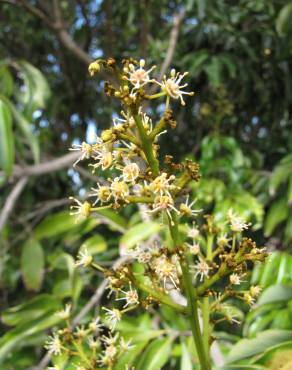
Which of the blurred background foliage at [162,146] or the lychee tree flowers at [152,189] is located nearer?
the lychee tree flowers at [152,189]

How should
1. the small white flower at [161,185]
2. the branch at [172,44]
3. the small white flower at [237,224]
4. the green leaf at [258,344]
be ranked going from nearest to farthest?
the small white flower at [161,185] < the small white flower at [237,224] < the green leaf at [258,344] < the branch at [172,44]

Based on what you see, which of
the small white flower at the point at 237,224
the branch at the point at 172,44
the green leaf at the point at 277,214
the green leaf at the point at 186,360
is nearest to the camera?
the small white flower at the point at 237,224

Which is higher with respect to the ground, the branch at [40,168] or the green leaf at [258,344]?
the branch at [40,168]

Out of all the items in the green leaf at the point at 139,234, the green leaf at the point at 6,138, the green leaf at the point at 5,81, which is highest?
the green leaf at the point at 5,81

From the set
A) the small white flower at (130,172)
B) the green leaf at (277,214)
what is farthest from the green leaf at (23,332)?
the small white flower at (130,172)

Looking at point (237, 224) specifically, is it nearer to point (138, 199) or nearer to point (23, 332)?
point (138, 199)

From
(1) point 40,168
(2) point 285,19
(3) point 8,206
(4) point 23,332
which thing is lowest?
(4) point 23,332

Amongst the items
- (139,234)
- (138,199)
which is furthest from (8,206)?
(138,199)

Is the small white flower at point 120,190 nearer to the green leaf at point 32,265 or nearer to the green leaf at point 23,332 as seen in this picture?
the green leaf at point 23,332
